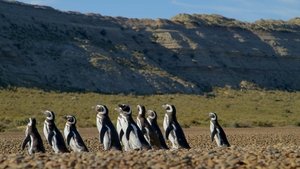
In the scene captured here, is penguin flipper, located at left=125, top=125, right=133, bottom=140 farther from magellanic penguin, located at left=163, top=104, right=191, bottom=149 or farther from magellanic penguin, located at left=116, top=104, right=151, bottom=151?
magellanic penguin, located at left=163, top=104, right=191, bottom=149

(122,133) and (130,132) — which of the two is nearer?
(130,132)

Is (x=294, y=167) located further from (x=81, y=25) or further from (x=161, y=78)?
(x=81, y=25)

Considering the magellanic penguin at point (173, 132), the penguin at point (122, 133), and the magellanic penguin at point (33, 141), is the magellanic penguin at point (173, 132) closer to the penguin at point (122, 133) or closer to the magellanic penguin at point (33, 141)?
the penguin at point (122, 133)

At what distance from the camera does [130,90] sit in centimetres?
6856

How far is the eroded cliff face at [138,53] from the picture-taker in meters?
68.1

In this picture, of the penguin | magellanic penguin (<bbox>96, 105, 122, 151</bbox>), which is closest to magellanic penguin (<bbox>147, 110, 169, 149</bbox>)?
the penguin

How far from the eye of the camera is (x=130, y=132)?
63.4 ft

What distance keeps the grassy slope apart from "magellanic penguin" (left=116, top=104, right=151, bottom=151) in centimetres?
1709

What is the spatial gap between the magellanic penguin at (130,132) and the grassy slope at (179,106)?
56.1 ft

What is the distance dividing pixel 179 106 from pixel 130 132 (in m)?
39.2

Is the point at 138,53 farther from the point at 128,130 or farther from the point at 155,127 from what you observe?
the point at 128,130

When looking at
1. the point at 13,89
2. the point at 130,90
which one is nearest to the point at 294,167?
the point at 13,89

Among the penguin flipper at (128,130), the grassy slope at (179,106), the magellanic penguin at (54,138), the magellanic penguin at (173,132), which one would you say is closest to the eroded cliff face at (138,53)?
the grassy slope at (179,106)

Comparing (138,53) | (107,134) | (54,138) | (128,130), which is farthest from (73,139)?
(138,53)
